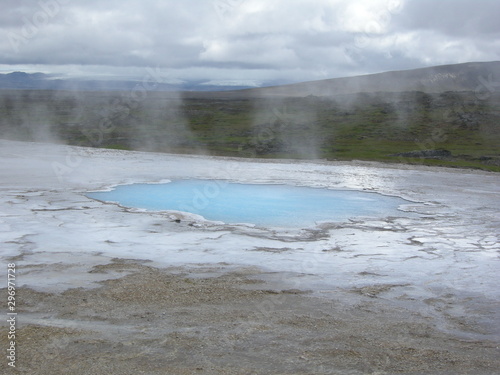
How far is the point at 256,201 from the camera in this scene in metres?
17.6

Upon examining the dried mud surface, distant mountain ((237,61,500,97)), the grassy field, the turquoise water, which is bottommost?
the dried mud surface

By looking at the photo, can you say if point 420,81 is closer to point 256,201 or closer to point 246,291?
point 256,201

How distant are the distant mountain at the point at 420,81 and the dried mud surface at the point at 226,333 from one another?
98628 millimetres

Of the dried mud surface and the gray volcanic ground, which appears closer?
the dried mud surface

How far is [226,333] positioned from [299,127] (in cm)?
4559

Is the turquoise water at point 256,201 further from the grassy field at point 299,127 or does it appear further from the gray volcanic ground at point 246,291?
the grassy field at point 299,127

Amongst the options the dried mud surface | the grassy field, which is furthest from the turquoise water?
the grassy field

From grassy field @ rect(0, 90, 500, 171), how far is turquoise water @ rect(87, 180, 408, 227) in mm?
15749

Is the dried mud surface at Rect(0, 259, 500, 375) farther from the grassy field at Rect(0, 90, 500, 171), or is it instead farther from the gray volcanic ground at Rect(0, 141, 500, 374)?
the grassy field at Rect(0, 90, 500, 171)

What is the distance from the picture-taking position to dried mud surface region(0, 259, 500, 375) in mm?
6012

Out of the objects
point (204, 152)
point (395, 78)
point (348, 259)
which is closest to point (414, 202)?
point (348, 259)

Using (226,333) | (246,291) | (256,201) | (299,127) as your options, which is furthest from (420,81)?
(226,333)

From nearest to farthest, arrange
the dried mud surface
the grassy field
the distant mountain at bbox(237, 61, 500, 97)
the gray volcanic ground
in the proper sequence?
the dried mud surface < the gray volcanic ground < the grassy field < the distant mountain at bbox(237, 61, 500, 97)

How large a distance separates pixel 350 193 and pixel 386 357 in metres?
13.9
